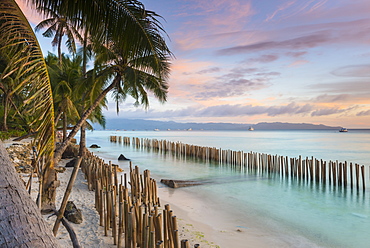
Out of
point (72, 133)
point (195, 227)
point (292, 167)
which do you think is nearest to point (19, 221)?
point (195, 227)

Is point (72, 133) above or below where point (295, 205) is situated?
above

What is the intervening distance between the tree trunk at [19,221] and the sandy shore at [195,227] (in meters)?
3.49

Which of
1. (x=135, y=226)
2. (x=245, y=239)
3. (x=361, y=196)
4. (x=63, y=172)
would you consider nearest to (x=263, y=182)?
(x=361, y=196)

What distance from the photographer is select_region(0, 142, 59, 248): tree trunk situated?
1.21m

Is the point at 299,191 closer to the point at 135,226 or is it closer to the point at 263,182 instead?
the point at 263,182

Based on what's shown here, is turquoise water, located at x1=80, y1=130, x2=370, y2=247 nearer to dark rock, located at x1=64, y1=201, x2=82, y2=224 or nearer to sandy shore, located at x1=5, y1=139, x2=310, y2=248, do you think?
sandy shore, located at x1=5, y1=139, x2=310, y2=248

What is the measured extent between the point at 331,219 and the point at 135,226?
7.11 meters

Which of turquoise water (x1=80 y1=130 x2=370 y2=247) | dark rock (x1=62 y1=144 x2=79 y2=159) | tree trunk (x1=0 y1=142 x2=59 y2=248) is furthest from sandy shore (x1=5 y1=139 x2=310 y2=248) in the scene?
dark rock (x1=62 y1=144 x2=79 y2=159)

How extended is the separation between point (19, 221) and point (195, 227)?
5.85 m

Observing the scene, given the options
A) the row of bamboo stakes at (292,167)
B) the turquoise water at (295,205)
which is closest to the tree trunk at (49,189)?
the turquoise water at (295,205)

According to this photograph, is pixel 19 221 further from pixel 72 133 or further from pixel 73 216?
pixel 72 133

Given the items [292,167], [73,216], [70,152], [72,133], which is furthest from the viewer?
[70,152]

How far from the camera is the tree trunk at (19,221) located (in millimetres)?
1208

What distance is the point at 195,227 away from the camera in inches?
261
